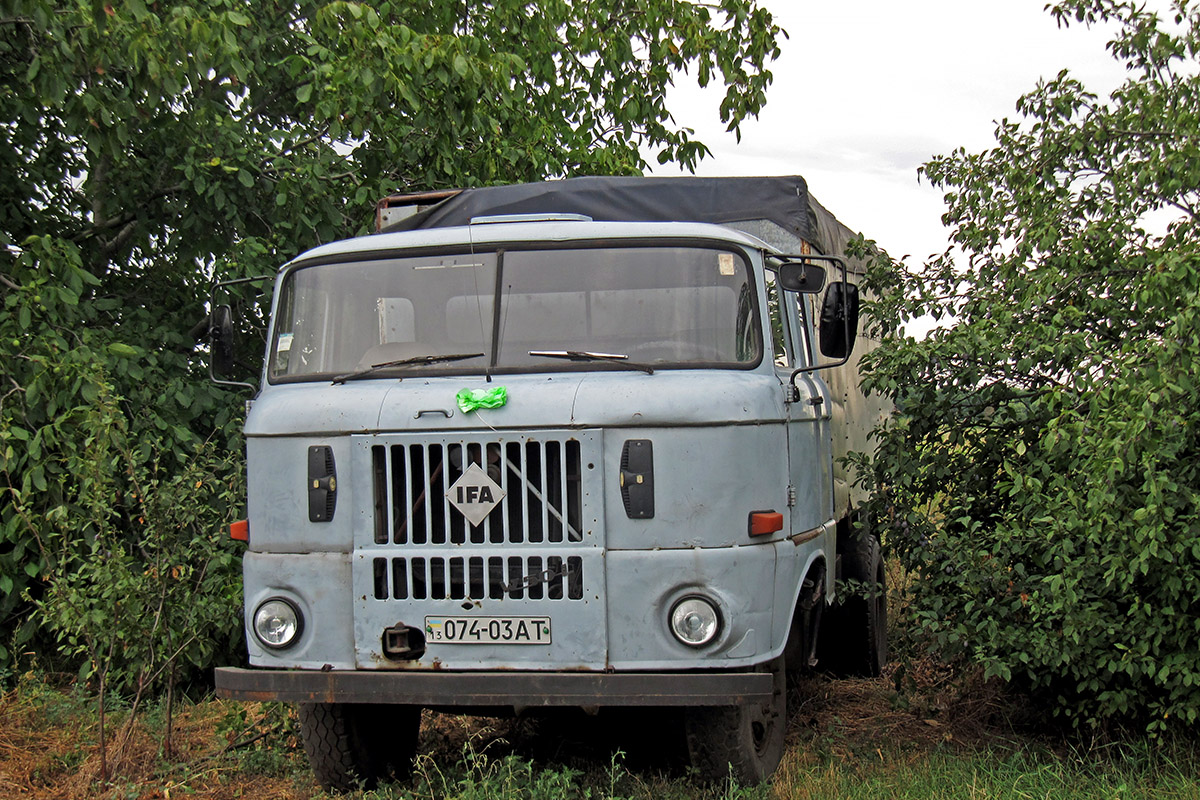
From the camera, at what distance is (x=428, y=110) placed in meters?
9.07

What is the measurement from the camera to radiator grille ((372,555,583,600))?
15.1 feet

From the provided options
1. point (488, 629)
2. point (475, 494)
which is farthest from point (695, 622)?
point (475, 494)

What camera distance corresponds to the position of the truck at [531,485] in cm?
455

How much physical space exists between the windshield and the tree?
1.64 m

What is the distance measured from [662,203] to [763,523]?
2.38m

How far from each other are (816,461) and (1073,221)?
6.78 feet

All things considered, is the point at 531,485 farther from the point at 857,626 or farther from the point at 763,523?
the point at 857,626

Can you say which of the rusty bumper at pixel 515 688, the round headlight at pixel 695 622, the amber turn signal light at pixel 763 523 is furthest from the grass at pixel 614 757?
the amber turn signal light at pixel 763 523

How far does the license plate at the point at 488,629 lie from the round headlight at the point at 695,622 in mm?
473

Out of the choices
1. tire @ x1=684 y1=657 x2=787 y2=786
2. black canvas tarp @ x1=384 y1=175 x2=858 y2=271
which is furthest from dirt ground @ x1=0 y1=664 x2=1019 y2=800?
black canvas tarp @ x1=384 y1=175 x2=858 y2=271

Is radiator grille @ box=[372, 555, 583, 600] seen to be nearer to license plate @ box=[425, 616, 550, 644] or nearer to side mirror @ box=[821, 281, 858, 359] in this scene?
license plate @ box=[425, 616, 550, 644]

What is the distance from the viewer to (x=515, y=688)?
445 cm

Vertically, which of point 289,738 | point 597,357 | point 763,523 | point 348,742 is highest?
point 597,357

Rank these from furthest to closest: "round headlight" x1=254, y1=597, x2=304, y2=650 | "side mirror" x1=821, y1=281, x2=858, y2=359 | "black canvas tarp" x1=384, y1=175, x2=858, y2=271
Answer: "black canvas tarp" x1=384, y1=175, x2=858, y2=271 → "side mirror" x1=821, y1=281, x2=858, y2=359 → "round headlight" x1=254, y1=597, x2=304, y2=650
